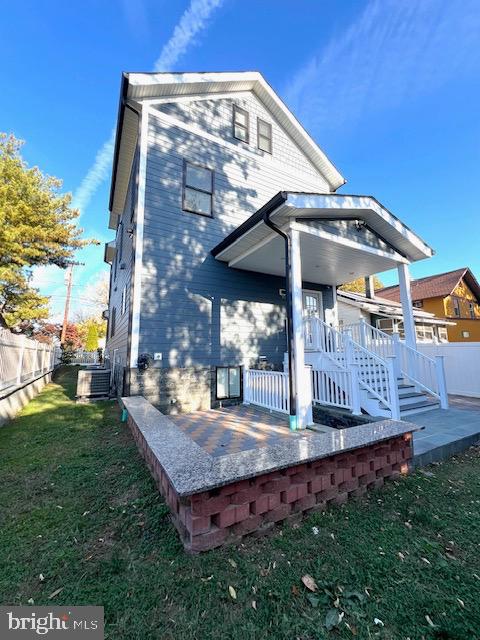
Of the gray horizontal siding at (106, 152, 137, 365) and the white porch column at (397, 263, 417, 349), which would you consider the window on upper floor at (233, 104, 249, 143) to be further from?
the white porch column at (397, 263, 417, 349)

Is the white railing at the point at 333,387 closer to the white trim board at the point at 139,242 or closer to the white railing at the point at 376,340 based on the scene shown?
the white railing at the point at 376,340

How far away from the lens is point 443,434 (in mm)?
4715

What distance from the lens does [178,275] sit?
23.3 feet

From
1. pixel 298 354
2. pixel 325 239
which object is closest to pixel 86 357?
pixel 298 354

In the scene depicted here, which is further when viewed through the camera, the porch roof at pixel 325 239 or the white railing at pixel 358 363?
the porch roof at pixel 325 239

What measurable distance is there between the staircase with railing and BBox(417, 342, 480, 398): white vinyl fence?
336 centimetres

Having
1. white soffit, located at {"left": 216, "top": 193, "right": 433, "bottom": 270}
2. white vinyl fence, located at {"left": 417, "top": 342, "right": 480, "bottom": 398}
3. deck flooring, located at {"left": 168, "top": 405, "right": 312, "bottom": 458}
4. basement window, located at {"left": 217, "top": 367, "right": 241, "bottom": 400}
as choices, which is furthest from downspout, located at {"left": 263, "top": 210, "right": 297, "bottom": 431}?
white vinyl fence, located at {"left": 417, "top": 342, "right": 480, "bottom": 398}

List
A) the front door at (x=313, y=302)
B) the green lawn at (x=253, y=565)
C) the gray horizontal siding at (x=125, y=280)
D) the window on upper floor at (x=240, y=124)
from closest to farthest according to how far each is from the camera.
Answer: the green lawn at (x=253, y=565) → the gray horizontal siding at (x=125, y=280) → the window on upper floor at (x=240, y=124) → the front door at (x=313, y=302)

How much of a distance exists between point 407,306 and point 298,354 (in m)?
4.29

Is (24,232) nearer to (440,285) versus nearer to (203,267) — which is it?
(203,267)

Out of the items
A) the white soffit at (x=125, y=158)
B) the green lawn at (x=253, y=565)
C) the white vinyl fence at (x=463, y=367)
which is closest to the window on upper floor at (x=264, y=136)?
the white soffit at (x=125, y=158)

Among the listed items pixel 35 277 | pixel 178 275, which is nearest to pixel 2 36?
pixel 178 275

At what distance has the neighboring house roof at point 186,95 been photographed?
705 cm

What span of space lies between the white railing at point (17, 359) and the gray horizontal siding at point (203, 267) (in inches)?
118
